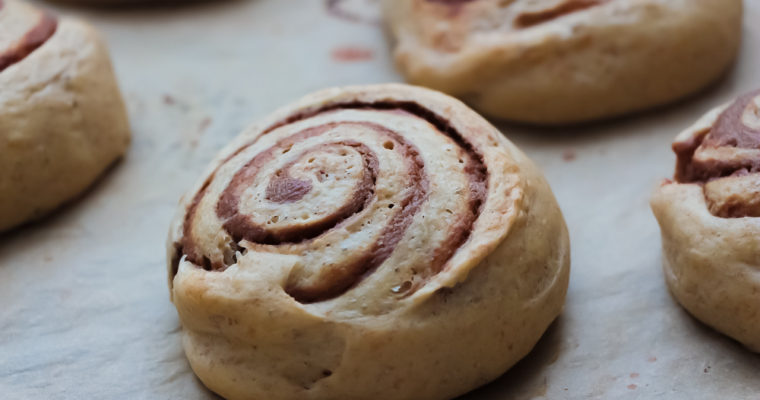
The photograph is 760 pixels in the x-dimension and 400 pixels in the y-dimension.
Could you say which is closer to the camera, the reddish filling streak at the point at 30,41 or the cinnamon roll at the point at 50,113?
the cinnamon roll at the point at 50,113

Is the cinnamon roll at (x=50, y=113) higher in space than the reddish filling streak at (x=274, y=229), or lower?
lower

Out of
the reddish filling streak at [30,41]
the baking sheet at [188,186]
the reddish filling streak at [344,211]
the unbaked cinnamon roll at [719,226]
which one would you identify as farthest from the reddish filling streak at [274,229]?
the reddish filling streak at [30,41]

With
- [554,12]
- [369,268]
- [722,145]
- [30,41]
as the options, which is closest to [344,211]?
[369,268]

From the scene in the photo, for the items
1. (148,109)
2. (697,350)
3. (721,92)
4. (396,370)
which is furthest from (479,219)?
(148,109)

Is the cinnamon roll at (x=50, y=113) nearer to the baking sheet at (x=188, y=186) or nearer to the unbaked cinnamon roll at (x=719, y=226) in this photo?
the baking sheet at (x=188, y=186)

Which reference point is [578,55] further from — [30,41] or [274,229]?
[30,41]

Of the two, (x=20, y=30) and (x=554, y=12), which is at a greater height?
(x=554, y=12)
